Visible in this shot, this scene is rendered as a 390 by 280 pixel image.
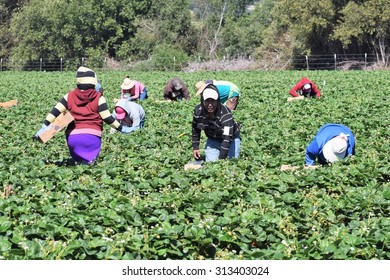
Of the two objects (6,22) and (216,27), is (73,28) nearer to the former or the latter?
(6,22)

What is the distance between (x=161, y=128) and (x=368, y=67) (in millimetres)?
35708

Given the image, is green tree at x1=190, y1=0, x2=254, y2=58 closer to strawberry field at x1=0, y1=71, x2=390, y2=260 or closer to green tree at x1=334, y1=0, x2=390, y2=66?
green tree at x1=334, y1=0, x2=390, y2=66

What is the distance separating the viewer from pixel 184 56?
5488cm

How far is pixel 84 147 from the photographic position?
8.96 metres

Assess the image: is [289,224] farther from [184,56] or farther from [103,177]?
[184,56]

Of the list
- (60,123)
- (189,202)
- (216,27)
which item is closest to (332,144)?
(189,202)

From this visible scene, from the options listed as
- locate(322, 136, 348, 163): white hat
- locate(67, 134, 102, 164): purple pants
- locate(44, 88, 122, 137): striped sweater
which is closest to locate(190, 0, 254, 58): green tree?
locate(67, 134, 102, 164): purple pants

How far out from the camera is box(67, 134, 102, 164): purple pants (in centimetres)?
886

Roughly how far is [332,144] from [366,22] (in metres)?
38.9

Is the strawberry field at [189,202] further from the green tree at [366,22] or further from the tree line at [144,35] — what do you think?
the tree line at [144,35]

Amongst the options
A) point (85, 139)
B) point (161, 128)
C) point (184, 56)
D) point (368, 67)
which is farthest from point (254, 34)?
point (85, 139)

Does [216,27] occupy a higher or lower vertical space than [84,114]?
higher

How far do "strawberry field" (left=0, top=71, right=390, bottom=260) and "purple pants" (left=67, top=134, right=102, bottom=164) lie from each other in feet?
0.61

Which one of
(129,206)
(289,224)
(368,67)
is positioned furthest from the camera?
(368,67)
